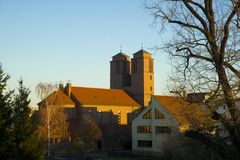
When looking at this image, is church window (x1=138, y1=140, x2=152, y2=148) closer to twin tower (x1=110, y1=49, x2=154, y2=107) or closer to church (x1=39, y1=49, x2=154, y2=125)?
church (x1=39, y1=49, x2=154, y2=125)

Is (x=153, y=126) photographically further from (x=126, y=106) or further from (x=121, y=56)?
(x=121, y=56)

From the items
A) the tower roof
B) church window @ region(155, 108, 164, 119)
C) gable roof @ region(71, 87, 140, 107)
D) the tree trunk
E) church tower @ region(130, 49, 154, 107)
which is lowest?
the tree trunk

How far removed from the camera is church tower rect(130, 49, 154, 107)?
8800 cm

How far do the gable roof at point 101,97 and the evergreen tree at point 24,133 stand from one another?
1623 inches

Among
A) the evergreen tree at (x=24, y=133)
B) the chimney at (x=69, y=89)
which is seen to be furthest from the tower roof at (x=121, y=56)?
the evergreen tree at (x=24, y=133)

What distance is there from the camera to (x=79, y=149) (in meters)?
52.8

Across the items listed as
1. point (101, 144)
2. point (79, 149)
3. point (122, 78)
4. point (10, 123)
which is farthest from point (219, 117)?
point (122, 78)

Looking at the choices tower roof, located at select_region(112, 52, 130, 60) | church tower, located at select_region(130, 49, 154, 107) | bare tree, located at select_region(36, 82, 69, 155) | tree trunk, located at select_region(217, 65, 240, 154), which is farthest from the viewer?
tower roof, located at select_region(112, 52, 130, 60)

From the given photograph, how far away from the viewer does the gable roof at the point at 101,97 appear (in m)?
75.9

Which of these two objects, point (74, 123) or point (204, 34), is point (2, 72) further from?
point (74, 123)

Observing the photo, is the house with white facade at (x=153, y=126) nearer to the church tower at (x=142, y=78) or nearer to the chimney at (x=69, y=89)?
the chimney at (x=69, y=89)

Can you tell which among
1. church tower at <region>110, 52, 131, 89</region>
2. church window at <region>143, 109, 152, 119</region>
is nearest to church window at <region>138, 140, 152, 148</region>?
church window at <region>143, 109, 152, 119</region>

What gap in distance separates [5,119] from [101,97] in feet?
163

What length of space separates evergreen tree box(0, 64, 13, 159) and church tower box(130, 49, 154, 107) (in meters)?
57.4
